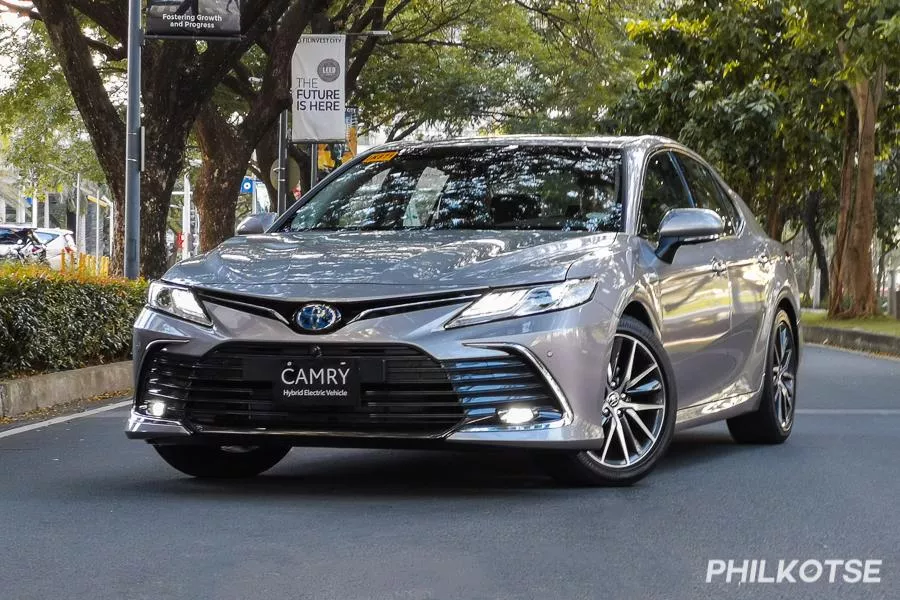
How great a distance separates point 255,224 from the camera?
7895mm

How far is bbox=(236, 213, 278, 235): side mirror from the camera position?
7.86 m

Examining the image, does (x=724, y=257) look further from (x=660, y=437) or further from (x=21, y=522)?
(x=21, y=522)

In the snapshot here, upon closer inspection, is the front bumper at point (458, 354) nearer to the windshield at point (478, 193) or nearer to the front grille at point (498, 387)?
the front grille at point (498, 387)

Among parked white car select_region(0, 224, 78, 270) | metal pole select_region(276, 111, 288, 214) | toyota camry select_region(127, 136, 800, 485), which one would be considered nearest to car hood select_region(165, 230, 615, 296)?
toyota camry select_region(127, 136, 800, 485)

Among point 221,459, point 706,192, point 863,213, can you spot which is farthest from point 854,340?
point 221,459

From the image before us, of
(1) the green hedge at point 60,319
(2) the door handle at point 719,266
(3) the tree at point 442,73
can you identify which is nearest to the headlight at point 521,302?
(2) the door handle at point 719,266

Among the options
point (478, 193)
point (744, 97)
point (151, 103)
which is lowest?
point (478, 193)

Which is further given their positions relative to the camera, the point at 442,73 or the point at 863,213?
the point at 442,73

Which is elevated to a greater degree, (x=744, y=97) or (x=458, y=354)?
(x=744, y=97)

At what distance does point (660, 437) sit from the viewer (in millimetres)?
7234

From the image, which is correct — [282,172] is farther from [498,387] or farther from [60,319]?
[498,387]

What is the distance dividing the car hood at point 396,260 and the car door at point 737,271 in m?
1.38

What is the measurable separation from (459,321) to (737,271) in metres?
2.48

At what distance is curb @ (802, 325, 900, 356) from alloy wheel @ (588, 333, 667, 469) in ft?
48.1
